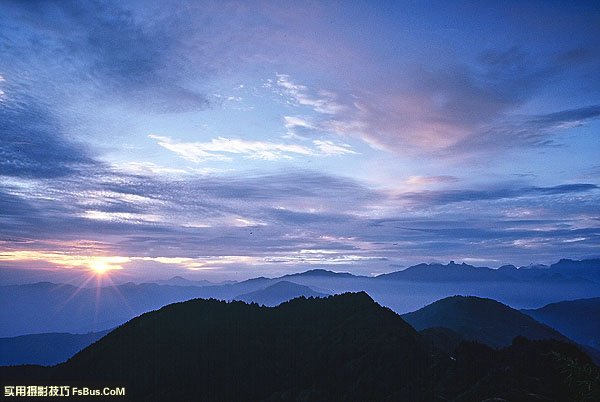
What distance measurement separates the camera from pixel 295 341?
14112 cm

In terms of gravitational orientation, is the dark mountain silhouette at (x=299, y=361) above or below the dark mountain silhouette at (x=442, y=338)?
above

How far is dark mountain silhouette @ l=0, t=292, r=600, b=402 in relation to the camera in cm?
8875

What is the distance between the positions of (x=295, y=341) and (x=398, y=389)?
53.3 metres

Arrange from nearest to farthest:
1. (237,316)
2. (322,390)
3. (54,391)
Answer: (322,390)
(54,391)
(237,316)

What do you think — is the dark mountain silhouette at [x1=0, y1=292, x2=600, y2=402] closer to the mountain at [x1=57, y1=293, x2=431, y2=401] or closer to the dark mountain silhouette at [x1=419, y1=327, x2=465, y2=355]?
the mountain at [x1=57, y1=293, x2=431, y2=401]

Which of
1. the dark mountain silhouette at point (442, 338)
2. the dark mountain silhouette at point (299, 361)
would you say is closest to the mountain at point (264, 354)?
the dark mountain silhouette at point (299, 361)

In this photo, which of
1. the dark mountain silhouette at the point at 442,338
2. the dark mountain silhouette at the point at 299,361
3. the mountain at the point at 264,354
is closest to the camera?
the dark mountain silhouette at the point at 299,361

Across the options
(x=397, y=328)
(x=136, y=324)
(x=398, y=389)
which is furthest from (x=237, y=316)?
(x=398, y=389)

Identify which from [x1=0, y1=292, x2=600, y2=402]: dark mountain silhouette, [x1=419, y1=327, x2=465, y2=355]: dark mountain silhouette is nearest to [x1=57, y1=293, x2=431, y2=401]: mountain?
[x1=0, y1=292, x2=600, y2=402]: dark mountain silhouette

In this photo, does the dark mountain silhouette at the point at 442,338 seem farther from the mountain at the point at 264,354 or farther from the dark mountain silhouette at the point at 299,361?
the dark mountain silhouette at the point at 299,361

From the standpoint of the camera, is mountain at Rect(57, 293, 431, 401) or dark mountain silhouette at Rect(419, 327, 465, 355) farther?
dark mountain silhouette at Rect(419, 327, 465, 355)

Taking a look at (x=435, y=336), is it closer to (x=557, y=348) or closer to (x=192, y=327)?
(x=557, y=348)

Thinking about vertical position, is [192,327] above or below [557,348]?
above

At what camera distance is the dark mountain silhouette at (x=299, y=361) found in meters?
88.8
